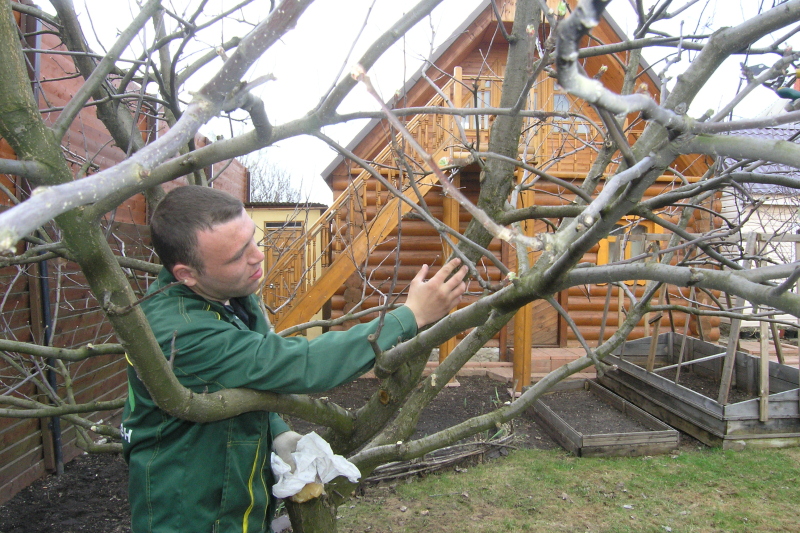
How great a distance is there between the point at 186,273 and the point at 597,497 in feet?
13.5

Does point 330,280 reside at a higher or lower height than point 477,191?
lower

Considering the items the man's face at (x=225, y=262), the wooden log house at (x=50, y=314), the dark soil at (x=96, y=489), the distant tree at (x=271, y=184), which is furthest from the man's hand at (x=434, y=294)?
the distant tree at (x=271, y=184)

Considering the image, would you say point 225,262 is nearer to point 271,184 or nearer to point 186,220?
point 186,220

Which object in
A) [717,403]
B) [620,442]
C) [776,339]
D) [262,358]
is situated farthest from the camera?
[776,339]

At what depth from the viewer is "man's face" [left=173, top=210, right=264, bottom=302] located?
60.1 inches

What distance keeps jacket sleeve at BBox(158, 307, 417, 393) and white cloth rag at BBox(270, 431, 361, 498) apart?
40 cm

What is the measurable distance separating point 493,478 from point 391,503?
1072mm

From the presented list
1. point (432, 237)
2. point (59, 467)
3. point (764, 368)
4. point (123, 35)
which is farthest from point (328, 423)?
point (432, 237)

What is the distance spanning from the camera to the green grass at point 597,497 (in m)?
3.87

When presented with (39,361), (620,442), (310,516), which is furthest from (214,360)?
(620,442)

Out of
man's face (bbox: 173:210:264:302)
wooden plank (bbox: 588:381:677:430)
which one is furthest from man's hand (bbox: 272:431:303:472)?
wooden plank (bbox: 588:381:677:430)

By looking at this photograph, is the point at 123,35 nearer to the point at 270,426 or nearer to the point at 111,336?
the point at 270,426

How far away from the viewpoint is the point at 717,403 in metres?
5.22

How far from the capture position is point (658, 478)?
4.69 meters
